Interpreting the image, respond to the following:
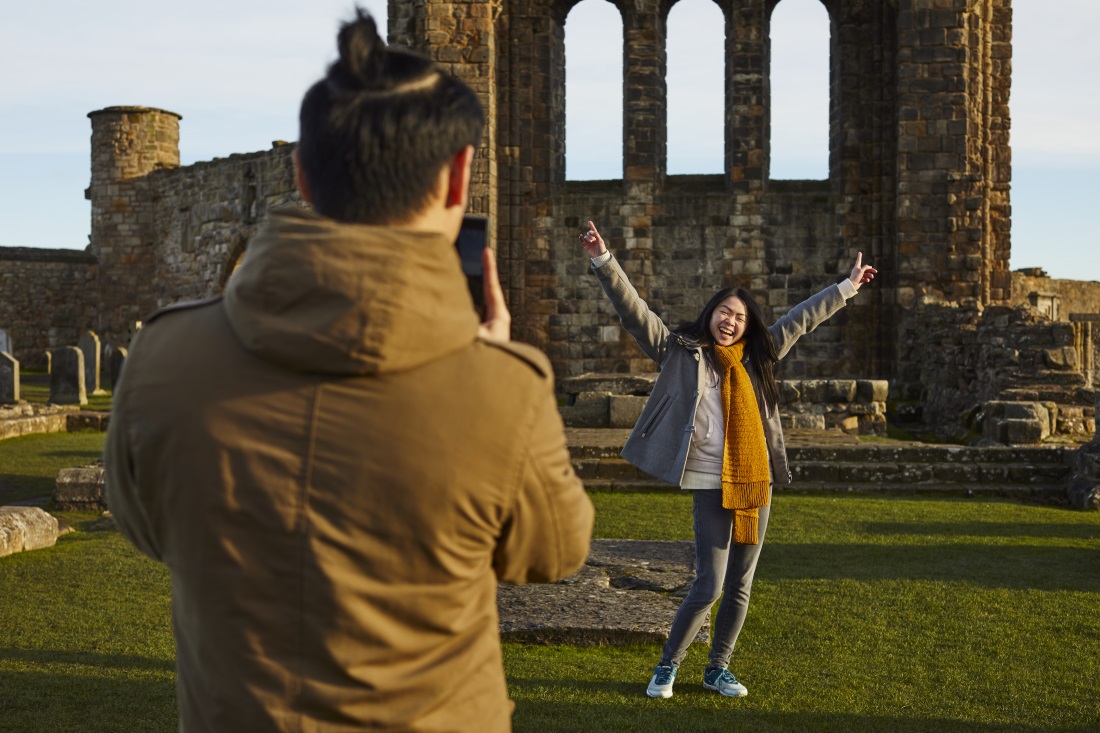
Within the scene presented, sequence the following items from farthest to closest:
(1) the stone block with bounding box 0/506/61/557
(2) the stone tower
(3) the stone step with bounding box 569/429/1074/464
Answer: (2) the stone tower, (3) the stone step with bounding box 569/429/1074/464, (1) the stone block with bounding box 0/506/61/557

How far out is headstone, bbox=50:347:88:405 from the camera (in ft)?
56.5

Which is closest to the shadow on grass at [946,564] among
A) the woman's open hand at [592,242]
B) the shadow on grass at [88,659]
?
the woman's open hand at [592,242]

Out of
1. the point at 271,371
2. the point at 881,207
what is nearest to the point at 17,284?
the point at 881,207

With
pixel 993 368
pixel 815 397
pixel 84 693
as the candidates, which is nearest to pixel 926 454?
pixel 815 397

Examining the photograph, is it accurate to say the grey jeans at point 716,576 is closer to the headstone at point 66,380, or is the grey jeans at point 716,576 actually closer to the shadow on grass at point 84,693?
the shadow on grass at point 84,693

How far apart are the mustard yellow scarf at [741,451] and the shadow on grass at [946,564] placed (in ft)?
7.71

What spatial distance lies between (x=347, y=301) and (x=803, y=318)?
10.9ft

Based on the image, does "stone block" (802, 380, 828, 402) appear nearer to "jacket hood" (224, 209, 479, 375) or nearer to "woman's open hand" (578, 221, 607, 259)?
"woman's open hand" (578, 221, 607, 259)

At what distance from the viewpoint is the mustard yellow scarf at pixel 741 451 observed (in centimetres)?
399

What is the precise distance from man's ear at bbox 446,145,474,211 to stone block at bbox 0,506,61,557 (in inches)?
247

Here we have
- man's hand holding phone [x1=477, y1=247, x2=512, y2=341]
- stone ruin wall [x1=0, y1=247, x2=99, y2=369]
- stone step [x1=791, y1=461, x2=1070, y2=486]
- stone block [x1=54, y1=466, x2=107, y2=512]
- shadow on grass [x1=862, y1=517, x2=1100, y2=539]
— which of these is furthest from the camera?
stone ruin wall [x1=0, y1=247, x2=99, y2=369]

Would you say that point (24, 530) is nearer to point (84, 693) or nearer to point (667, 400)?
Answer: point (84, 693)

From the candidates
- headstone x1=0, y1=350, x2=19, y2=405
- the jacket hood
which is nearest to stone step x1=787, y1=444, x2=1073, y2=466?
the jacket hood

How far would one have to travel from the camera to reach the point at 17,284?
26734 millimetres
